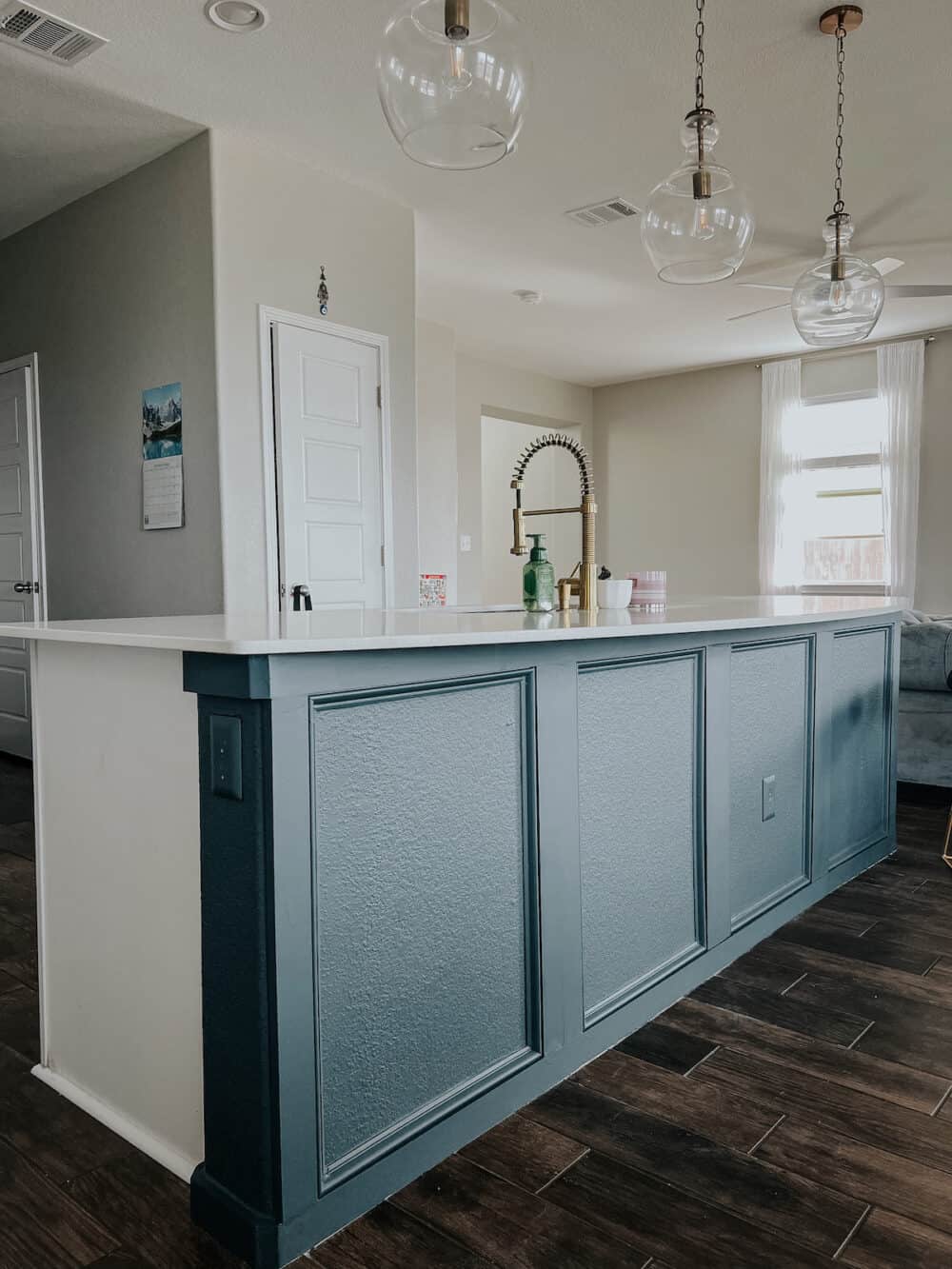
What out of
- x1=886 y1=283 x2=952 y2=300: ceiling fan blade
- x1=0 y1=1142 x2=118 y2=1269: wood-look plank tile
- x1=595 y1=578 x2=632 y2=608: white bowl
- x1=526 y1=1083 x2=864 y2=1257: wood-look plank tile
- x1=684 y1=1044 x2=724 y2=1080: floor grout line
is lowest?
x1=684 y1=1044 x2=724 y2=1080: floor grout line

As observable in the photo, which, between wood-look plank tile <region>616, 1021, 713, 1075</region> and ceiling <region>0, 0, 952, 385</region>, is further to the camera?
ceiling <region>0, 0, 952, 385</region>

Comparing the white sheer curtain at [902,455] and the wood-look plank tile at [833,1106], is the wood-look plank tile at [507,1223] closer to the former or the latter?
the wood-look plank tile at [833,1106]

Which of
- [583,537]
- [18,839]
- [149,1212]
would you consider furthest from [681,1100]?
[18,839]

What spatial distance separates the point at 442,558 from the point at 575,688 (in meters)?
5.26

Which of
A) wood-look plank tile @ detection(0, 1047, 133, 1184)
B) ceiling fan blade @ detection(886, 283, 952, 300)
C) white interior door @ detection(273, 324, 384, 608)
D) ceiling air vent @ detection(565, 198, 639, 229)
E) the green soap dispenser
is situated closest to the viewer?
wood-look plank tile @ detection(0, 1047, 133, 1184)

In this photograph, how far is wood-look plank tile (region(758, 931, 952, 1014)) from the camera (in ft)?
7.50

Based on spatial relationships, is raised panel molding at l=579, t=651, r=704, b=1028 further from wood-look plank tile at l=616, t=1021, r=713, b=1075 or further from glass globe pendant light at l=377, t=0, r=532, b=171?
glass globe pendant light at l=377, t=0, r=532, b=171

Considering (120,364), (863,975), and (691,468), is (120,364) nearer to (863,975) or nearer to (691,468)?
(863,975)

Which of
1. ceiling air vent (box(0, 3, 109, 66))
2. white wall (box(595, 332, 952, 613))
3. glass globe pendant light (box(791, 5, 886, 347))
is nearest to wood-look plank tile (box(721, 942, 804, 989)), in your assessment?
glass globe pendant light (box(791, 5, 886, 347))

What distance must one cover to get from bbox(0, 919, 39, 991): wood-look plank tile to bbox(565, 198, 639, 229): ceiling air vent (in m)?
4.02

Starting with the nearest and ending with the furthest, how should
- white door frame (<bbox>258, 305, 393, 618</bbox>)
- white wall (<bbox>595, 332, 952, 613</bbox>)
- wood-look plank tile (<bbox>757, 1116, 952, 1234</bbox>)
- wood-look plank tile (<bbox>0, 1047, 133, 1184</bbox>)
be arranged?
wood-look plank tile (<bbox>757, 1116, 952, 1234</bbox>), wood-look plank tile (<bbox>0, 1047, 133, 1184</bbox>), white door frame (<bbox>258, 305, 393, 618</bbox>), white wall (<bbox>595, 332, 952, 613</bbox>)

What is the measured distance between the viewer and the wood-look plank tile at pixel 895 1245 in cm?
138

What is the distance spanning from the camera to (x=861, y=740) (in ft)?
10.5

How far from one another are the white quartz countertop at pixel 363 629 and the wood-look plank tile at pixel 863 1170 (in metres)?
0.98
